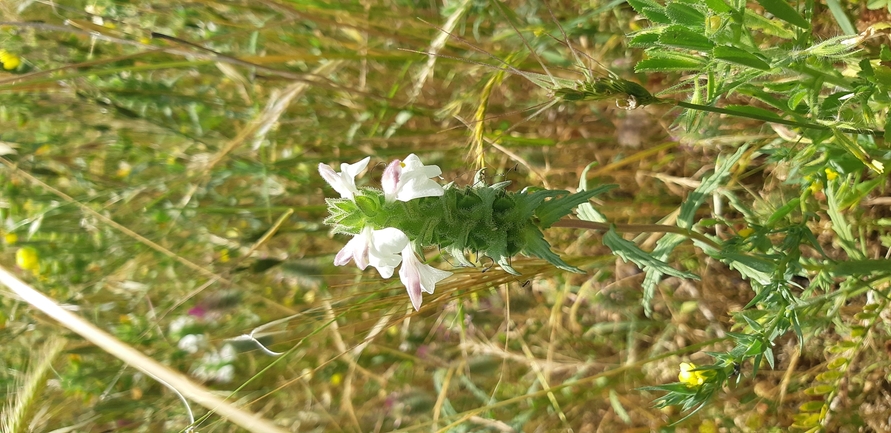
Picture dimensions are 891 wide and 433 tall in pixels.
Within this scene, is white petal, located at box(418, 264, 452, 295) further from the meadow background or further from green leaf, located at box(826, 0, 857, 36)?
green leaf, located at box(826, 0, 857, 36)

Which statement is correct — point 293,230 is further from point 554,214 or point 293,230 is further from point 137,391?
point 554,214

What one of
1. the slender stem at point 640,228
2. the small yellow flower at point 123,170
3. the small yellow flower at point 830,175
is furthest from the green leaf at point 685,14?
the small yellow flower at point 123,170

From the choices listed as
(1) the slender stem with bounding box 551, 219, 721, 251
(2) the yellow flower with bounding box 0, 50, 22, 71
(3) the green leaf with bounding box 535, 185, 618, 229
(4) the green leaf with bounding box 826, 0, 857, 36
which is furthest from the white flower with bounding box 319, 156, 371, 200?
(2) the yellow flower with bounding box 0, 50, 22, 71

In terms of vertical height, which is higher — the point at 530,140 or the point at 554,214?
the point at 554,214

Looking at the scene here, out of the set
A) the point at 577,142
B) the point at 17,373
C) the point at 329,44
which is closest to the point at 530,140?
the point at 577,142

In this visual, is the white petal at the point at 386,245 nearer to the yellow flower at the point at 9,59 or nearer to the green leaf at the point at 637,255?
the green leaf at the point at 637,255

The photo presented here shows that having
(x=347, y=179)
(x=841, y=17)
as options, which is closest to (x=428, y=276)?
(x=347, y=179)

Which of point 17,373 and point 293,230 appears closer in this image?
point 17,373

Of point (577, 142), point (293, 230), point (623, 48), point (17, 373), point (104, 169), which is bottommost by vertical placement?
point (17, 373)
